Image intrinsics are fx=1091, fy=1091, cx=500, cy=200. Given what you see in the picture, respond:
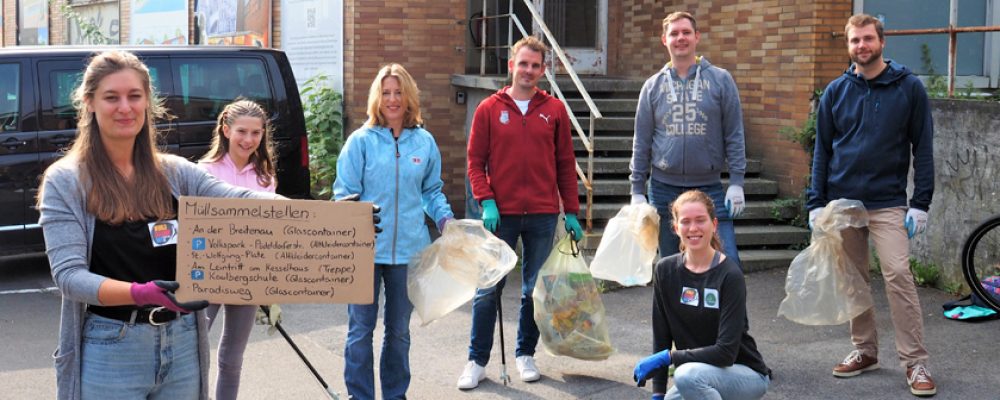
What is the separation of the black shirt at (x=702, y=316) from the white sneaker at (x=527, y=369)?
1520 mm

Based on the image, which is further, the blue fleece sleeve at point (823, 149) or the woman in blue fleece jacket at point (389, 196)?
the blue fleece sleeve at point (823, 149)

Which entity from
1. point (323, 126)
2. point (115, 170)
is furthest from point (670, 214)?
point (323, 126)

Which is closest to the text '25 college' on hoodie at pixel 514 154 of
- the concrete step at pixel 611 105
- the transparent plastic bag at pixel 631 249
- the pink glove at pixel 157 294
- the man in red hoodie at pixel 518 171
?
the man in red hoodie at pixel 518 171

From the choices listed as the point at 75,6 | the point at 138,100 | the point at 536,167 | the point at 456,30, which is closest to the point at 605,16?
the point at 456,30

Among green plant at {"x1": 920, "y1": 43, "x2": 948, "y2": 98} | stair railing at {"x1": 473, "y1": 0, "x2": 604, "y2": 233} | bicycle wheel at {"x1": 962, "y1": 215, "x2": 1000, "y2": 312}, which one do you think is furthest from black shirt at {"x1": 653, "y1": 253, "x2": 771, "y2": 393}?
green plant at {"x1": 920, "y1": 43, "x2": 948, "y2": 98}

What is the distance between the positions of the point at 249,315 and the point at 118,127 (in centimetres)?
197

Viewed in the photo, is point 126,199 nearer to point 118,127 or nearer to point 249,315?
point 118,127

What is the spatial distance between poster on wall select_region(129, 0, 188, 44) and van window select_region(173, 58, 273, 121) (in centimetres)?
695

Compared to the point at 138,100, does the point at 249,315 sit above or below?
below

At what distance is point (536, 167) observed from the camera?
19.2 feet

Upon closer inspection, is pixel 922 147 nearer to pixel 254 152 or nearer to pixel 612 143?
pixel 254 152

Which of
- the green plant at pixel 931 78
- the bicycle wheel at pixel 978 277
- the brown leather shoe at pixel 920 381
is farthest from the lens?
the green plant at pixel 931 78

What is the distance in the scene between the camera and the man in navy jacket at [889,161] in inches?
222

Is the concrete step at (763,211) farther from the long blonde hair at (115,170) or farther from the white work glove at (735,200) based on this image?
the long blonde hair at (115,170)
